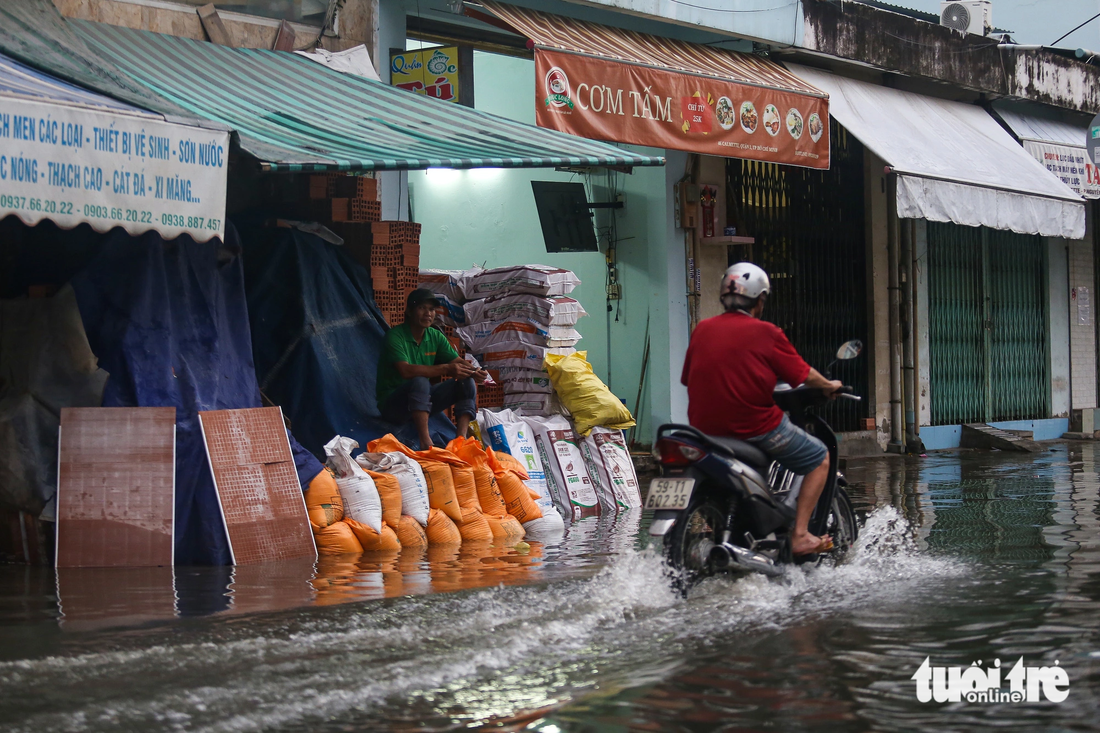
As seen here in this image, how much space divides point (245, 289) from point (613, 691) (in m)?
6.08

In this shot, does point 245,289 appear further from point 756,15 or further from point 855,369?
point 855,369

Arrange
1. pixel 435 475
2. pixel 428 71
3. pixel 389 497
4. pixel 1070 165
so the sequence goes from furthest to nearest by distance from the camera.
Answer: pixel 1070 165 < pixel 428 71 < pixel 435 475 < pixel 389 497

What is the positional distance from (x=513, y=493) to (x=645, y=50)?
5.28 m

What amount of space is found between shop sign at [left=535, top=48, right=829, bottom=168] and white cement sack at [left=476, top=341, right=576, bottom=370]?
1.85 metres

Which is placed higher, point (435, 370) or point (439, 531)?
point (435, 370)

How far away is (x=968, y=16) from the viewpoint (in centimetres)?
1703

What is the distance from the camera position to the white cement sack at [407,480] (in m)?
8.23

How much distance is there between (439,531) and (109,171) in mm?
3136

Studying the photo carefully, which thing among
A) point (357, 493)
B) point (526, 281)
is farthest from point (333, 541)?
point (526, 281)

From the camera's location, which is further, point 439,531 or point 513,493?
point 513,493

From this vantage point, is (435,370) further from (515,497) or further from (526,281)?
(526,281)

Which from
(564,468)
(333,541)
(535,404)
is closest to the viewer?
(333,541)

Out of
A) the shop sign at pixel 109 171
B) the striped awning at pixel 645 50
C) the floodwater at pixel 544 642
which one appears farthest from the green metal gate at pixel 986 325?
the shop sign at pixel 109 171

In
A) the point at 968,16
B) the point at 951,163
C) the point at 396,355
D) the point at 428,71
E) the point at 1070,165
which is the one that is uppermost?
the point at 968,16
